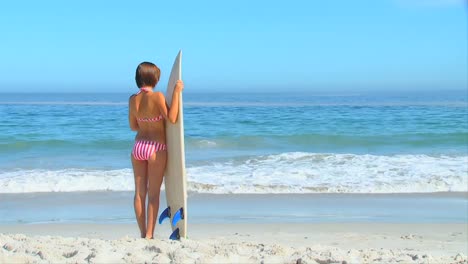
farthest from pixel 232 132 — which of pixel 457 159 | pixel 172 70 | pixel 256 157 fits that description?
pixel 172 70

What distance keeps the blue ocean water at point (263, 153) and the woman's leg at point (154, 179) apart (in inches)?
164

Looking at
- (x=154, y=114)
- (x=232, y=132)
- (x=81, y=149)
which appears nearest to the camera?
(x=154, y=114)

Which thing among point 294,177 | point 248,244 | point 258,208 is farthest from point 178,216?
point 294,177

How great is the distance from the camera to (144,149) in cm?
489

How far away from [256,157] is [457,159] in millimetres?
4061

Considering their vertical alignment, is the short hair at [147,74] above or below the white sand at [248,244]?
above

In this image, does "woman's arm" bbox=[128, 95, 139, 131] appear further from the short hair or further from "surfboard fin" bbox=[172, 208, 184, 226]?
"surfboard fin" bbox=[172, 208, 184, 226]

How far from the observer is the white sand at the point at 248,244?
4473 mm

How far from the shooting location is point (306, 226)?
6848 millimetres

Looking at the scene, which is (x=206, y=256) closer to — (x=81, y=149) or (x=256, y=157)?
(x=256, y=157)

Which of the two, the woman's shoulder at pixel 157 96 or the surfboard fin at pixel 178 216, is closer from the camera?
the woman's shoulder at pixel 157 96

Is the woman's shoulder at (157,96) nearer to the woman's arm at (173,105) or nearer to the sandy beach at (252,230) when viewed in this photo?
the woman's arm at (173,105)

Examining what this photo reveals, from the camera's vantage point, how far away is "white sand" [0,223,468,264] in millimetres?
4473

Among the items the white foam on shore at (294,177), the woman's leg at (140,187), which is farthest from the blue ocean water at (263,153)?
the woman's leg at (140,187)
